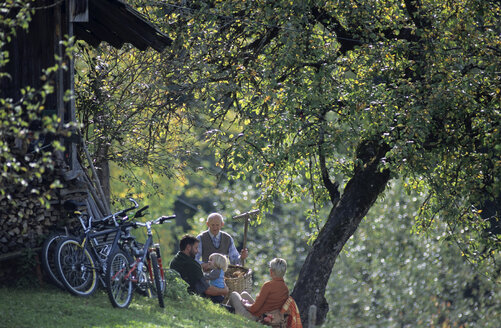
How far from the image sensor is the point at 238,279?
549 inches

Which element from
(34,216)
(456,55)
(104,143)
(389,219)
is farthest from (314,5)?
(389,219)

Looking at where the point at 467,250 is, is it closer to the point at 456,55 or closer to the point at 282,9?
the point at 456,55

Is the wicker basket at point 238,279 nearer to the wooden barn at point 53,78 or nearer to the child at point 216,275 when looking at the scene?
the child at point 216,275

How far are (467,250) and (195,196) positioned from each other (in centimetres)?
2444

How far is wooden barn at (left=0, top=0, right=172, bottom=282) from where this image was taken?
10.8 meters

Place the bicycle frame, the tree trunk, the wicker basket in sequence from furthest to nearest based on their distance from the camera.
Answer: the tree trunk
the wicker basket
the bicycle frame

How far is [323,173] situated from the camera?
1523cm

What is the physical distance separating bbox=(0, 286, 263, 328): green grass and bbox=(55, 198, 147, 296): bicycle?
172 millimetres

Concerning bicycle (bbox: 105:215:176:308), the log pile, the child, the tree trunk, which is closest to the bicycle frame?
bicycle (bbox: 105:215:176:308)

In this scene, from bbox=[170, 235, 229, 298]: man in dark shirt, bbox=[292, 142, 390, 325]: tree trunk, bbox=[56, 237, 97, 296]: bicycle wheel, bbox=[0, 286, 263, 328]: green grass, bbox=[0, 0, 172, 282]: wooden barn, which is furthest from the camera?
bbox=[292, 142, 390, 325]: tree trunk

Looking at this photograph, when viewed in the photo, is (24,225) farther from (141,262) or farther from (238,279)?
(238,279)

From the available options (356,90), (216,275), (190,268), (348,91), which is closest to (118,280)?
(190,268)

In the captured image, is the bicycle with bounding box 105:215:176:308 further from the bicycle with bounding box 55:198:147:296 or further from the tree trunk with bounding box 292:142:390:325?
the tree trunk with bounding box 292:142:390:325

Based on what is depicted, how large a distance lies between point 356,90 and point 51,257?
534cm
